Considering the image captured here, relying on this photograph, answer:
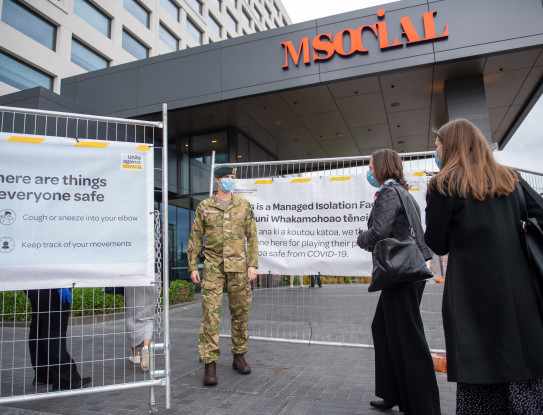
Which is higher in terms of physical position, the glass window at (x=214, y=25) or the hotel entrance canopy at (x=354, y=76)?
the glass window at (x=214, y=25)

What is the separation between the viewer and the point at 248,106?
11078 mm

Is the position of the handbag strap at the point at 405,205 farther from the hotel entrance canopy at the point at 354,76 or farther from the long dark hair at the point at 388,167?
the hotel entrance canopy at the point at 354,76

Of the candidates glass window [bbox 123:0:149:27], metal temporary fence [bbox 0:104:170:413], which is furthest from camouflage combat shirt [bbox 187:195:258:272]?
glass window [bbox 123:0:149:27]

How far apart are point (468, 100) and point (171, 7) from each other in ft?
75.0

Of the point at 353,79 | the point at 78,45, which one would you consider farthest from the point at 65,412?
the point at 78,45

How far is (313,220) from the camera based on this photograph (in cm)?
522

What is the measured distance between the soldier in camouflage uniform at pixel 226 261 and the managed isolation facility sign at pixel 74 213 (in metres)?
0.89

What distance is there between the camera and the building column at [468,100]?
9344 millimetres

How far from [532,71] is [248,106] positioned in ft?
23.7

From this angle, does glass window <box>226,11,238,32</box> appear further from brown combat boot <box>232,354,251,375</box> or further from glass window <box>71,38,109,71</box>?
brown combat boot <box>232,354,251,375</box>

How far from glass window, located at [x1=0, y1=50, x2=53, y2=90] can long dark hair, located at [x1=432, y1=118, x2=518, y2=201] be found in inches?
708

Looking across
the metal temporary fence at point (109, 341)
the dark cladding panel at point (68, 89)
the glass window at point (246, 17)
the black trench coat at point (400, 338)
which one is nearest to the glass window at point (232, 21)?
the glass window at point (246, 17)

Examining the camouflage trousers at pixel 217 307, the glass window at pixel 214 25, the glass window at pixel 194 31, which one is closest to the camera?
the camouflage trousers at pixel 217 307

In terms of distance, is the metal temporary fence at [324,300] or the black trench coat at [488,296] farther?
the metal temporary fence at [324,300]
